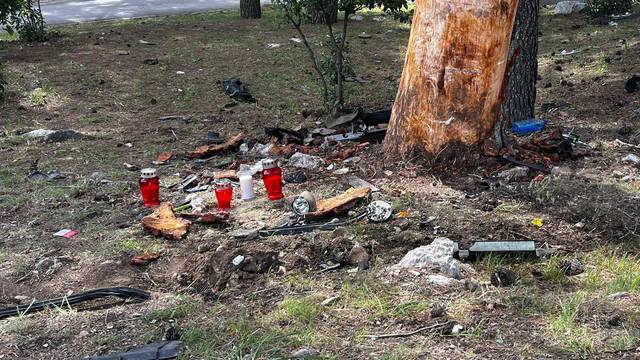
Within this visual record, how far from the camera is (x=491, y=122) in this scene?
4.79 metres

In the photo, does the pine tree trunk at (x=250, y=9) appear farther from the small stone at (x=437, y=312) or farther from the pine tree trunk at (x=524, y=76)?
the small stone at (x=437, y=312)

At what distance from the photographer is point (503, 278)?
3369 millimetres

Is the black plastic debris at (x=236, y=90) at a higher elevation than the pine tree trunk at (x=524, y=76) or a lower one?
lower

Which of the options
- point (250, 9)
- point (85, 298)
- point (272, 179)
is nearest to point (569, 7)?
point (250, 9)

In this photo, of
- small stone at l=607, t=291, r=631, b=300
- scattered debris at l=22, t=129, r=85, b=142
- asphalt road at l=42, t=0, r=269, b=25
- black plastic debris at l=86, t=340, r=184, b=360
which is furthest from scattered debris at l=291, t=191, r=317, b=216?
asphalt road at l=42, t=0, r=269, b=25

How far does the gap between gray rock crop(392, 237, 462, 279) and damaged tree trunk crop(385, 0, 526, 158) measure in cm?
125

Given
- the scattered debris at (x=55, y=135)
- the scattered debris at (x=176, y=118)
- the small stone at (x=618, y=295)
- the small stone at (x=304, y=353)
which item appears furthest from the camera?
the scattered debris at (x=176, y=118)

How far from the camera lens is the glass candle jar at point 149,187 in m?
4.70

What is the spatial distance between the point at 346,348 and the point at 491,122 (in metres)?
2.32

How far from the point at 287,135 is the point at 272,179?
1.64 meters

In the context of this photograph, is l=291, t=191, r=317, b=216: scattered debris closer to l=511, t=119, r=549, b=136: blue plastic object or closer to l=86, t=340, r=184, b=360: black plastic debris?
l=86, t=340, r=184, b=360: black plastic debris

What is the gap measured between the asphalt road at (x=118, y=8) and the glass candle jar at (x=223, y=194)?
11.2 metres

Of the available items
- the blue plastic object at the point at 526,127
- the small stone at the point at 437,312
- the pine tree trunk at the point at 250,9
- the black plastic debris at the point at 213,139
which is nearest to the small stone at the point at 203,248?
the small stone at the point at 437,312

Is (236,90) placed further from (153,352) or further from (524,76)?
(153,352)
